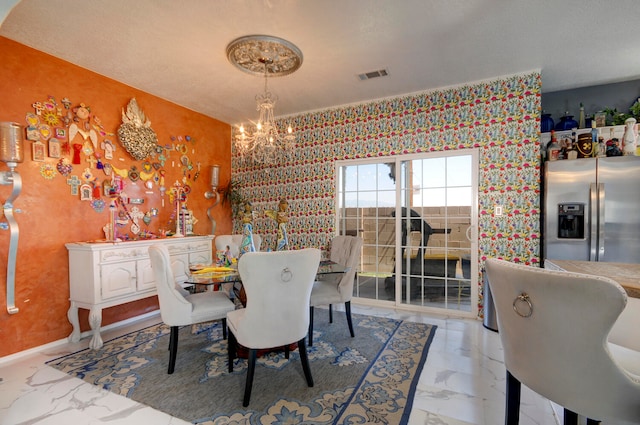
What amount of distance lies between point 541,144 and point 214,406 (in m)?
4.23

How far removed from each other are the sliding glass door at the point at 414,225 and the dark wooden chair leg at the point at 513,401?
2375 mm

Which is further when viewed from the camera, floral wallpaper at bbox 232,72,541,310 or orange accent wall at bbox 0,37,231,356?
floral wallpaper at bbox 232,72,541,310

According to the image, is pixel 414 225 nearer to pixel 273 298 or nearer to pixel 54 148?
pixel 273 298

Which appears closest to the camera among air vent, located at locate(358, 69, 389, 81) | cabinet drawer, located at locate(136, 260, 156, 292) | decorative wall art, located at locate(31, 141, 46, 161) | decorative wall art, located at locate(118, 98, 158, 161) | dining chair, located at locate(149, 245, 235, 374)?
dining chair, located at locate(149, 245, 235, 374)

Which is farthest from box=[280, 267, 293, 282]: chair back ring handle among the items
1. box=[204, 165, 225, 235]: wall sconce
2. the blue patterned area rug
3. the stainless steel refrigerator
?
box=[204, 165, 225, 235]: wall sconce

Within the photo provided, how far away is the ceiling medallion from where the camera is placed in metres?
2.64

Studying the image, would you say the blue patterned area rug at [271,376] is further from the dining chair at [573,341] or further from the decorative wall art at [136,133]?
the decorative wall art at [136,133]

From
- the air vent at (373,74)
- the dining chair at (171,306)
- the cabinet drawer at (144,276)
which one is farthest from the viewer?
the air vent at (373,74)

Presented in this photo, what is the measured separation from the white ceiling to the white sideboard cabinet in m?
1.86

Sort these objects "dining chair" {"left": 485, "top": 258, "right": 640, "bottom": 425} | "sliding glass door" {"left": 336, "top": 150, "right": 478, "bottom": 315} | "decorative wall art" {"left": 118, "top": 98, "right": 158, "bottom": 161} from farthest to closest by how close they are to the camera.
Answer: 1. "sliding glass door" {"left": 336, "top": 150, "right": 478, "bottom": 315}
2. "decorative wall art" {"left": 118, "top": 98, "right": 158, "bottom": 161}
3. "dining chair" {"left": 485, "top": 258, "right": 640, "bottom": 425}

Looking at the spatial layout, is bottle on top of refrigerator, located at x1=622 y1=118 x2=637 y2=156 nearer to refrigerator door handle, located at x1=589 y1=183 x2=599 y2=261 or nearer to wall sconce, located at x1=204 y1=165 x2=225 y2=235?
refrigerator door handle, located at x1=589 y1=183 x2=599 y2=261

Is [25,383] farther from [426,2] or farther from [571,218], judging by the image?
[571,218]

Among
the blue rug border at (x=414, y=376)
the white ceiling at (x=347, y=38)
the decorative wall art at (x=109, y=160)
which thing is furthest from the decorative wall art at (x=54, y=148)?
the blue rug border at (x=414, y=376)

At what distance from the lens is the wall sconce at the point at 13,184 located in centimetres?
250
